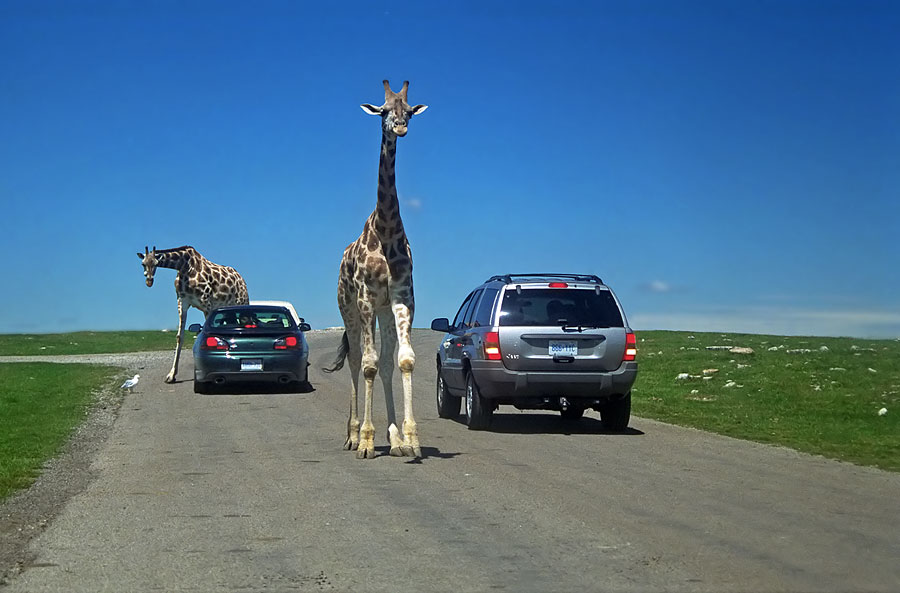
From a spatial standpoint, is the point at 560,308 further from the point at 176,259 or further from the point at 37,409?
the point at 176,259

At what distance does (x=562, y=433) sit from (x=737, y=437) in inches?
93.3

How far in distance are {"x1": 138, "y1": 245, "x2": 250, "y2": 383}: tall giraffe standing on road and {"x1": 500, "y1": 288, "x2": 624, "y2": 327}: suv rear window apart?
14960 millimetres

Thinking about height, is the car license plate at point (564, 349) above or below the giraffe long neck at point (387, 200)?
below

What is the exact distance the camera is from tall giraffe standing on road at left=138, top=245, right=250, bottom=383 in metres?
30.0

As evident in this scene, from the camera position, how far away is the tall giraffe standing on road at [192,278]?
2998 cm

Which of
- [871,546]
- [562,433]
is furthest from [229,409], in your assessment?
[871,546]

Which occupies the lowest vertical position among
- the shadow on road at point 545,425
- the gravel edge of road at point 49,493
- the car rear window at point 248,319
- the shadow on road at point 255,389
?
the gravel edge of road at point 49,493

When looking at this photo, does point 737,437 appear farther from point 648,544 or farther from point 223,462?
point 648,544

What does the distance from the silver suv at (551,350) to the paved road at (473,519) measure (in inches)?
29.3

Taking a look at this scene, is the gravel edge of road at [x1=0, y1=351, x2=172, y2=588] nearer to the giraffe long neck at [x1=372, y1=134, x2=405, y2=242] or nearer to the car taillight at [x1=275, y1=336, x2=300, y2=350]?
the giraffe long neck at [x1=372, y1=134, x2=405, y2=242]

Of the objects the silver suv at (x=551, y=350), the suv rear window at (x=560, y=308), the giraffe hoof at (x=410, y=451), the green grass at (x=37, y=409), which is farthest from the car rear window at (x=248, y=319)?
the giraffe hoof at (x=410, y=451)

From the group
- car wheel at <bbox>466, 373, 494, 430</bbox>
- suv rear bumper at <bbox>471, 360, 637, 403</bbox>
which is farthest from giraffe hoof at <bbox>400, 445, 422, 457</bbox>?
car wheel at <bbox>466, 373, 494, 430</bbox>

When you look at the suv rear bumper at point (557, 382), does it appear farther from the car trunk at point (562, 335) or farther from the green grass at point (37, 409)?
the green grass at point (37, 409)

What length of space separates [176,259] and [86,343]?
2441cm
